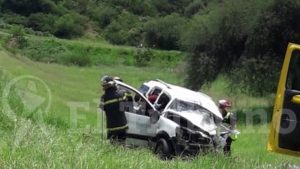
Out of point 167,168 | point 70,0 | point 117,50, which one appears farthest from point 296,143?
point 70,0

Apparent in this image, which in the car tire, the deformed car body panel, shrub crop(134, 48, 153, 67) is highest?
shrub crop(134, 48, 153, 67)

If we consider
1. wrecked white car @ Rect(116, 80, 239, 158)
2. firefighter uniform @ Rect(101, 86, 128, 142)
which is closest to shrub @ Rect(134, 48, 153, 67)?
wrecked white car @ Rect(116, 80, 239, 158)

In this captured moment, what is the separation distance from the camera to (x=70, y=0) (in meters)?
123

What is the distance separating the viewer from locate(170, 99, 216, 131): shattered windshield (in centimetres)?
1262

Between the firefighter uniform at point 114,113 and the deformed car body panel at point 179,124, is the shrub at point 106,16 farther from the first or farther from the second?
the firefighter uniform at point 114,113

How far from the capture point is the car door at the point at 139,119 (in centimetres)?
1282

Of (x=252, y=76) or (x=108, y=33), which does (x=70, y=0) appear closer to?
(x=108, y=33)

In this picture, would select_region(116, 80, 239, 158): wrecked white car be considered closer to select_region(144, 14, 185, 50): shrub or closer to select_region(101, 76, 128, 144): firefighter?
select_region(101, 76, 128, 144): firefighter

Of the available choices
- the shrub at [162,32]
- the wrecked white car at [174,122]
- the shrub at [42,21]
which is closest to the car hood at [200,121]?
the wrecked white car at [174,122]

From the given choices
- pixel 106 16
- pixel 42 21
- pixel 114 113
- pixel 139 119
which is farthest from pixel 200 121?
pixel 106 16

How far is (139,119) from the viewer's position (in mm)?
13008

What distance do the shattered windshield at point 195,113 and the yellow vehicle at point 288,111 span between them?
13.0 feet

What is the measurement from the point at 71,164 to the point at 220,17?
2772 cm

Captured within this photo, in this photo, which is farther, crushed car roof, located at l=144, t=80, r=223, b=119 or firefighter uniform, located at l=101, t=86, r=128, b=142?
crushed car roof, located at l=144, t=80, r=223, b=119
